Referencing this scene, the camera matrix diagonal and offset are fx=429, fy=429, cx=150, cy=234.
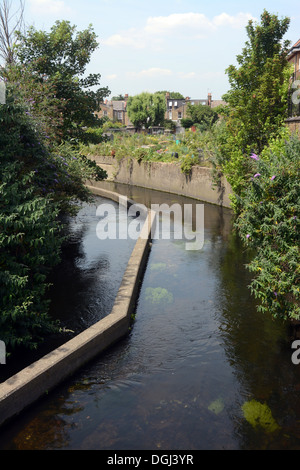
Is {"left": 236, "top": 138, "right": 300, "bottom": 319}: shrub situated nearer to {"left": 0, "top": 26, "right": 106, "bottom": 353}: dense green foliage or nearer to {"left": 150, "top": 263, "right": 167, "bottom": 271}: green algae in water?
{"left": 0, "top": 26, "right": 106, "bottom": 353}: dense green foliage

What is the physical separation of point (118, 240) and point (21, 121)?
278 inches

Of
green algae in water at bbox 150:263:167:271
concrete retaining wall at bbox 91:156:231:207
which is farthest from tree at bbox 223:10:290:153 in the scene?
green algae in water at bbox 150:263:167:271

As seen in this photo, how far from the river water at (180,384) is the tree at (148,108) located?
76.2 m

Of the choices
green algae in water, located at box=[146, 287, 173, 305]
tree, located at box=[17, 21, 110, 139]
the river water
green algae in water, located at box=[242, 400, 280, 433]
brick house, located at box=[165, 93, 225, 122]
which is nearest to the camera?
the river water

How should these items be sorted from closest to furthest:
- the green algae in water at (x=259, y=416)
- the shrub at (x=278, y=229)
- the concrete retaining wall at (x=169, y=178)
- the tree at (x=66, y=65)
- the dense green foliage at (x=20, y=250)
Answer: the green algae in water at (x=259, y=416), the dense green foliage at (x=20, y=250), the shrub at (x=278, y=229), the tree at (x=66, y=65), the concrete retaining wall at (x=169, y=178)

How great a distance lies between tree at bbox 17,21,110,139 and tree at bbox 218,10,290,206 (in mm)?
5045

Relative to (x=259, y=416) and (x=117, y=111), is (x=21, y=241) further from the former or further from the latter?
(x=117, y=111)

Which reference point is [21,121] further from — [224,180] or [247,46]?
[224,180]

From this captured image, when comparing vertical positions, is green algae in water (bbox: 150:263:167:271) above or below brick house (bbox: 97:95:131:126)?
below

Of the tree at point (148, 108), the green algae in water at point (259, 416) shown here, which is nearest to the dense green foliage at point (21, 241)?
the green algae in water at point (259, 416)

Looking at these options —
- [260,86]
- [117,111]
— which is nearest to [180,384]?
[260,86]

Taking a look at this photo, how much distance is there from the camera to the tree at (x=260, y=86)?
15.5m

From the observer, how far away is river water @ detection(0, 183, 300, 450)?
189 inches

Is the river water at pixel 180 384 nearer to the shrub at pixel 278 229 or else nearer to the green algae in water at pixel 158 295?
the green algae in water at pixel 158 295
